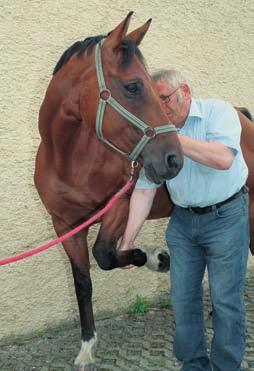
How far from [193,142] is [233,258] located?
629mm

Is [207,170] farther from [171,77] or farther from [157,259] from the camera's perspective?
[157,259]

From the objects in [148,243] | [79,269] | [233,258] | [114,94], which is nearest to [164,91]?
[114,94]

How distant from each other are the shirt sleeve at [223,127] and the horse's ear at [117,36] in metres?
0.56

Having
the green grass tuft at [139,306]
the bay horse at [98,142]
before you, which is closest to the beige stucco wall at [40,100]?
the green grass tuft at [139,306]

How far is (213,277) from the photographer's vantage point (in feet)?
8.44

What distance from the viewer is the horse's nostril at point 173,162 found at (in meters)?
2.29

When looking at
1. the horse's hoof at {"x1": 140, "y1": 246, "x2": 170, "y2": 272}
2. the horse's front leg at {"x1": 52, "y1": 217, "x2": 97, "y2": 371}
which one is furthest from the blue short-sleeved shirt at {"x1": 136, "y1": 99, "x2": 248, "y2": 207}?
the horse's front leg at {"x1": 52, "y1": 217, "x2": 97, "y2": 371}

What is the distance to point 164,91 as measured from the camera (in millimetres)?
2428

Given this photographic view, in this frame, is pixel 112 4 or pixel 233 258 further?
pixel 112 4

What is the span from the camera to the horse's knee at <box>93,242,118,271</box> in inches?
121

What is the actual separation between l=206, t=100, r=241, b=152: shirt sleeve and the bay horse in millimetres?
201

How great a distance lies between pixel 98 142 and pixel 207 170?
78 cm

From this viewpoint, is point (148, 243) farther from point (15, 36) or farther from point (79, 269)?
point (15, 36)

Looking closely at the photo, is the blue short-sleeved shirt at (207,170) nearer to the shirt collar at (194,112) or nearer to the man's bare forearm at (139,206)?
Result: the shirt collar at (194,112)
